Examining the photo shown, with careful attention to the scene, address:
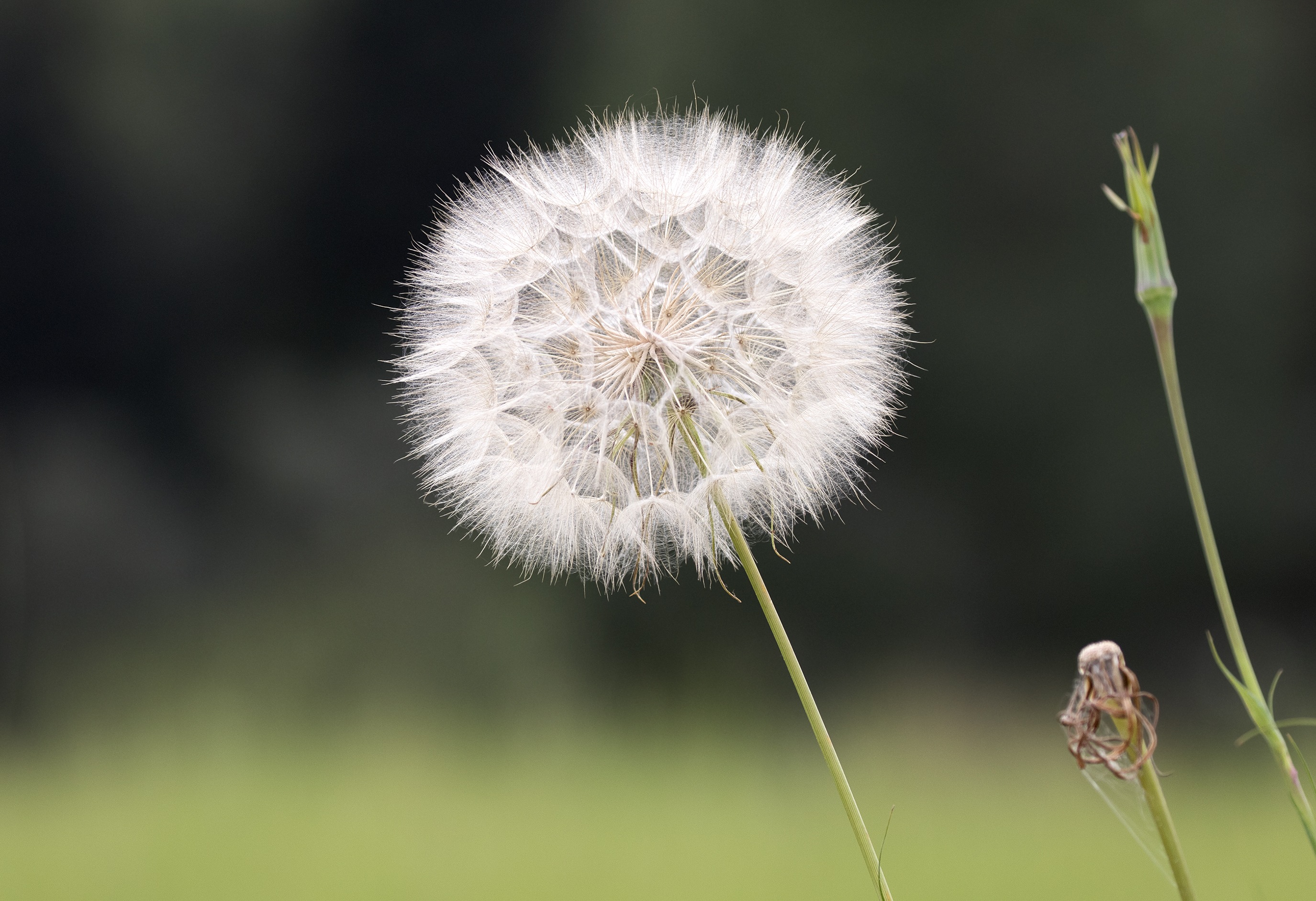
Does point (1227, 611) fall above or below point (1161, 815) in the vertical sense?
above

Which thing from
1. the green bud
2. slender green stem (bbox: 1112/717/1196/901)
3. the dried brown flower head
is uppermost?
the green bud

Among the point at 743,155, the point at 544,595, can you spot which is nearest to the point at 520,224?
the point at 743,155

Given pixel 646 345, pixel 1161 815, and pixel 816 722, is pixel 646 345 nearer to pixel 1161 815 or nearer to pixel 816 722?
pixel 816 722

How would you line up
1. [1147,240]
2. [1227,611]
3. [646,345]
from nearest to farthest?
[1227,611], [1147,240], [646,345]

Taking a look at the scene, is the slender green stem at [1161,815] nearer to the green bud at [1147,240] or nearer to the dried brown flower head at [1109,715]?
the dried brown flower head at [1109,715]

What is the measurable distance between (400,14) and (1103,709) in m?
6.60

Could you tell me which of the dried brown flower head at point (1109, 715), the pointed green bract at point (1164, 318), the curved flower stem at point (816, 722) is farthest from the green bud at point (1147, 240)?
the curved flower stem at point (816, 722)

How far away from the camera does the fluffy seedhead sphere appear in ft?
4.73

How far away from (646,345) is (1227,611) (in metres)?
0.86

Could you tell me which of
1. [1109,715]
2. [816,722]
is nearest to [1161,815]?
[1109,715]

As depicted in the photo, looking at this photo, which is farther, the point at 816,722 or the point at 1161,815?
the point at 816,722

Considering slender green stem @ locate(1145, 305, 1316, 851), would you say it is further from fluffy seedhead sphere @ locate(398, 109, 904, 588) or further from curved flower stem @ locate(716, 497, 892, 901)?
fluffy seedhead sphere @ locate(398, 109, 904, 588)

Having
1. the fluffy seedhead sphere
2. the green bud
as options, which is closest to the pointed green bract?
the green bud

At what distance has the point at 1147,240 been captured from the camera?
38.5 inches
